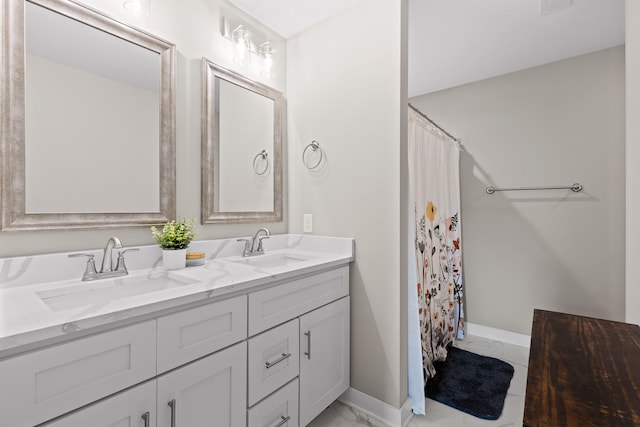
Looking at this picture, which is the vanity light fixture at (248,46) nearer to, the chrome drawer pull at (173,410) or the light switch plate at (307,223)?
the light switch plate at (307,223)

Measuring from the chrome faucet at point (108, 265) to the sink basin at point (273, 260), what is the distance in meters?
0.56

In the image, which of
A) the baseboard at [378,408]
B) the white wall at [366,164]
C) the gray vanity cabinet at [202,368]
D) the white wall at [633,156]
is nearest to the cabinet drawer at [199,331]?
the gray vanity cabinet at [202,368]

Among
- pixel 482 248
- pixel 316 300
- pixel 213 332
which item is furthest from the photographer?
pixel 482 248

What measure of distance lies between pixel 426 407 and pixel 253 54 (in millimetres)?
2407

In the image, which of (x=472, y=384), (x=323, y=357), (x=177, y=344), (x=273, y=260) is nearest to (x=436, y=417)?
(x=472, y=384)

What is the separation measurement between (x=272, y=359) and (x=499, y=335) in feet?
7.71

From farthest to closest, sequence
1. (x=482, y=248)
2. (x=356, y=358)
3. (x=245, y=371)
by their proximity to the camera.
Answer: (x=482, y=248) < (x=356, y=358) < (x=245, y=371)

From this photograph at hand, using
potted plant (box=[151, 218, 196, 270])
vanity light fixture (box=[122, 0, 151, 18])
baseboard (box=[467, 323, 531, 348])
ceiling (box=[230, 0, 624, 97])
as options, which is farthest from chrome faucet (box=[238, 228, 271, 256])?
baseboard (box=[467, 323, 531, 348])

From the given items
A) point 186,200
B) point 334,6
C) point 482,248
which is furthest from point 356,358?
point 334,6

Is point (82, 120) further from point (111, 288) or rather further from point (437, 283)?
point (437, 283)

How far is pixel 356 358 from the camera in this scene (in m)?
1.76

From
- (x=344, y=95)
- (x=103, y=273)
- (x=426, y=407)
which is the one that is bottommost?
(x=426, y=407)

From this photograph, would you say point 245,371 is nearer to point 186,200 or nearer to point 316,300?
point 316,300

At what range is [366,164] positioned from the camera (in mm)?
1735
